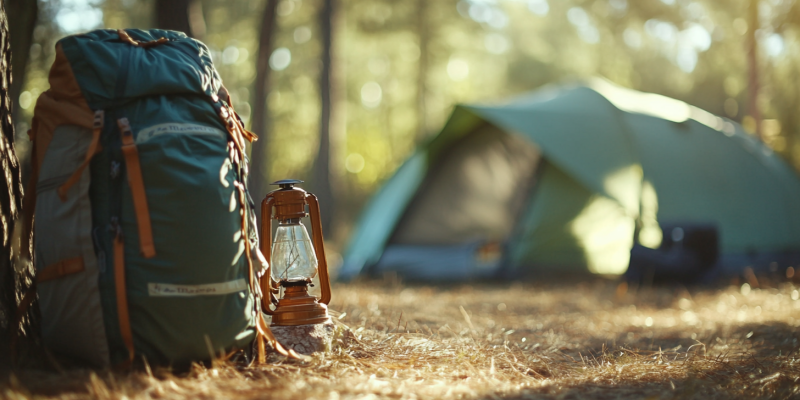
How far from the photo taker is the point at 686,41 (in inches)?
696

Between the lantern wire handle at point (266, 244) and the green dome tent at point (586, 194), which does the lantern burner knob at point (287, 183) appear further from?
the green dome tent at point (586, 194)

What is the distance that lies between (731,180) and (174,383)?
6.29 metres

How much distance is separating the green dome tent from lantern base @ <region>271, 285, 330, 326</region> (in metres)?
4.05

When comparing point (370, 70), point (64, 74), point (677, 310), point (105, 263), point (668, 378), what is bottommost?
point (677, 310)

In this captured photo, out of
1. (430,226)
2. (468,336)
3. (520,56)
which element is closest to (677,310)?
(468,336)

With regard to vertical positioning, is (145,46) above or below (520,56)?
Result: below

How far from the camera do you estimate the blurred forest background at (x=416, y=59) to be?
441 inches

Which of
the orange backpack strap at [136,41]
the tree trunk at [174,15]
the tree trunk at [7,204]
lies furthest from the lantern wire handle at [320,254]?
the tree trunk at [174,15]

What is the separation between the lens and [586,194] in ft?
22.8

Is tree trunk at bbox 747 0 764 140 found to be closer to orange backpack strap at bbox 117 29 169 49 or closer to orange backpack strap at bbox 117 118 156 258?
orange backpack strap at bbox 117 29 169 49

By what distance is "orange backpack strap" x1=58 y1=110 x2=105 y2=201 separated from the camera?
2141 mm

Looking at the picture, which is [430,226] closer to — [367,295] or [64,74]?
[367,295]

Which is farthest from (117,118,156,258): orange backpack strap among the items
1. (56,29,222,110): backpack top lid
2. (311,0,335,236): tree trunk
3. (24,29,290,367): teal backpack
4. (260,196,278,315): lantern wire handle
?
(311,0,335,236): tree trunk

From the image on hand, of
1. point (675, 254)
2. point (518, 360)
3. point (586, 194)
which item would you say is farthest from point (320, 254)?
point (586, 194)
